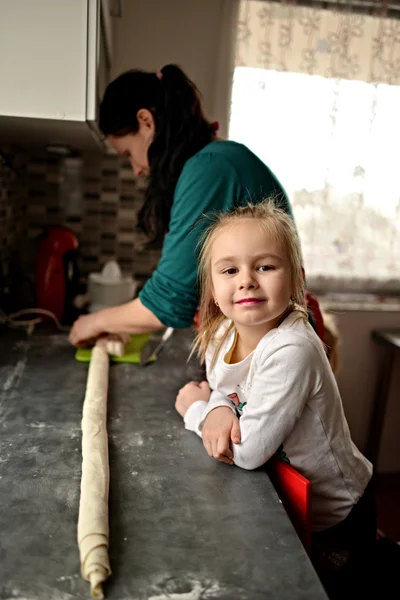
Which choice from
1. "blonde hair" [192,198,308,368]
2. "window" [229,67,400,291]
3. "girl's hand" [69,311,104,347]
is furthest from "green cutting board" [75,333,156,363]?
"window" [229,67,400,291]

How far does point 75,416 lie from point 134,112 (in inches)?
28.2

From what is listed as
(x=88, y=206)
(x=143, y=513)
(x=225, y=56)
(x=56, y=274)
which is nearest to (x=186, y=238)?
(x=143, y=513)

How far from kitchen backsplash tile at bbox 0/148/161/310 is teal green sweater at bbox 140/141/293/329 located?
892 mm

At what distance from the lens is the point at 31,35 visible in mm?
1062

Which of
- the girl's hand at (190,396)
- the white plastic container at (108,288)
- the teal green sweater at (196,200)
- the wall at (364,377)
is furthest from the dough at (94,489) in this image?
the wall at (364,377)

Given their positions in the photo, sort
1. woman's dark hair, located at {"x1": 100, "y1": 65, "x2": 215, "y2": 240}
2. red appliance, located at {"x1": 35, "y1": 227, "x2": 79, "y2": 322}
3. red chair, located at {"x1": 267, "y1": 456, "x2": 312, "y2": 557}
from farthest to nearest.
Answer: red appliance, located at {"x1": 35, "y1": 227, "x2": 79, "y2": 322}
woman's dark hair, located at {"x1": 100, "y1": 65, "x2": 215, "y2": 240}
red chair, located at {"x1": 267, "y1": 456, "x2": 312, "y2": 557}

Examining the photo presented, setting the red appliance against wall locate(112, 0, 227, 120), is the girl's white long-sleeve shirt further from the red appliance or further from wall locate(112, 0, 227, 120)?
wall locate(112, 0, 227, 120)

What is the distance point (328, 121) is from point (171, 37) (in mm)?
688

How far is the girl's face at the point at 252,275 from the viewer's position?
0.81m

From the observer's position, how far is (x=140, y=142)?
130cm

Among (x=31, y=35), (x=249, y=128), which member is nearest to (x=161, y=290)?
(x=31, y=35)

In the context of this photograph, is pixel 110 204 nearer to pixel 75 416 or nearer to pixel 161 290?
pixel 161 290

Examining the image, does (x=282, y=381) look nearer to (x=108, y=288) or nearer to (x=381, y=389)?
(x=108, y=288)

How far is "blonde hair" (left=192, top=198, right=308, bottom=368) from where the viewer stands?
2.77ft
